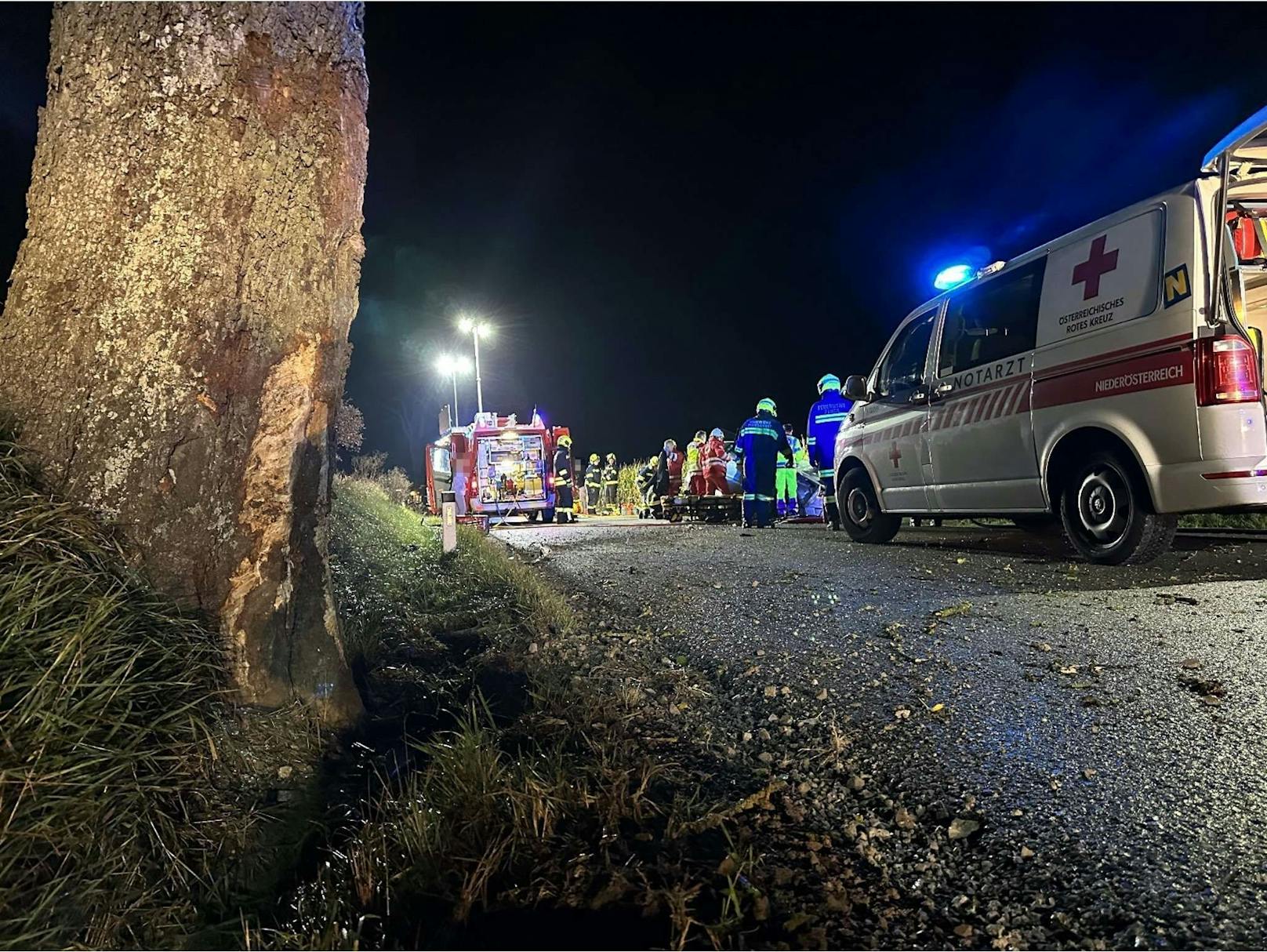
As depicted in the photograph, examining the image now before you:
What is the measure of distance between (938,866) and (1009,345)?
5.02 metres

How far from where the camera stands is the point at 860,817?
5.99 feet

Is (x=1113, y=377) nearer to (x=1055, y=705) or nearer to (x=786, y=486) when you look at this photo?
(x=1055, y=705)

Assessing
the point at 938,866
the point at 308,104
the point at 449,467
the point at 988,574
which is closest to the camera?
the point at 938,866

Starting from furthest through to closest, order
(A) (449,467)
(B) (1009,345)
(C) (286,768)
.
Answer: (A) (449,467) → (B) (1009,345) → (C) (286,768)

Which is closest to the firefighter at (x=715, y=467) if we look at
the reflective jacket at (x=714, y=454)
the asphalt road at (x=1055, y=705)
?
the reflective jacket at (x=714, y=454)

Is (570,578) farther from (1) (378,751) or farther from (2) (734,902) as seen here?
(2) (734,902)

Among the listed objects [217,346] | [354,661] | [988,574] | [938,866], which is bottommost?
[938,866]

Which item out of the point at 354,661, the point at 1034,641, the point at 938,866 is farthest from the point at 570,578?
the point at 938,866

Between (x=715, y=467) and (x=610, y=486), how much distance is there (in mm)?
9779

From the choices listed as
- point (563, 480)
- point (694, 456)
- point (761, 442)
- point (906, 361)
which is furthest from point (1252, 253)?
point (563, 480)

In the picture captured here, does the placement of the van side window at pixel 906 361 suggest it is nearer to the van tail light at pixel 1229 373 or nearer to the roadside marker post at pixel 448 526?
the van tail light at pixel 1229 373

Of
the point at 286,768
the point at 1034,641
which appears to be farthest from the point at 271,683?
the point at 1034,641

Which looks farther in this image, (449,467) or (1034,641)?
(449,467)

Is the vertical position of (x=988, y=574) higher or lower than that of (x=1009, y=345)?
lower
